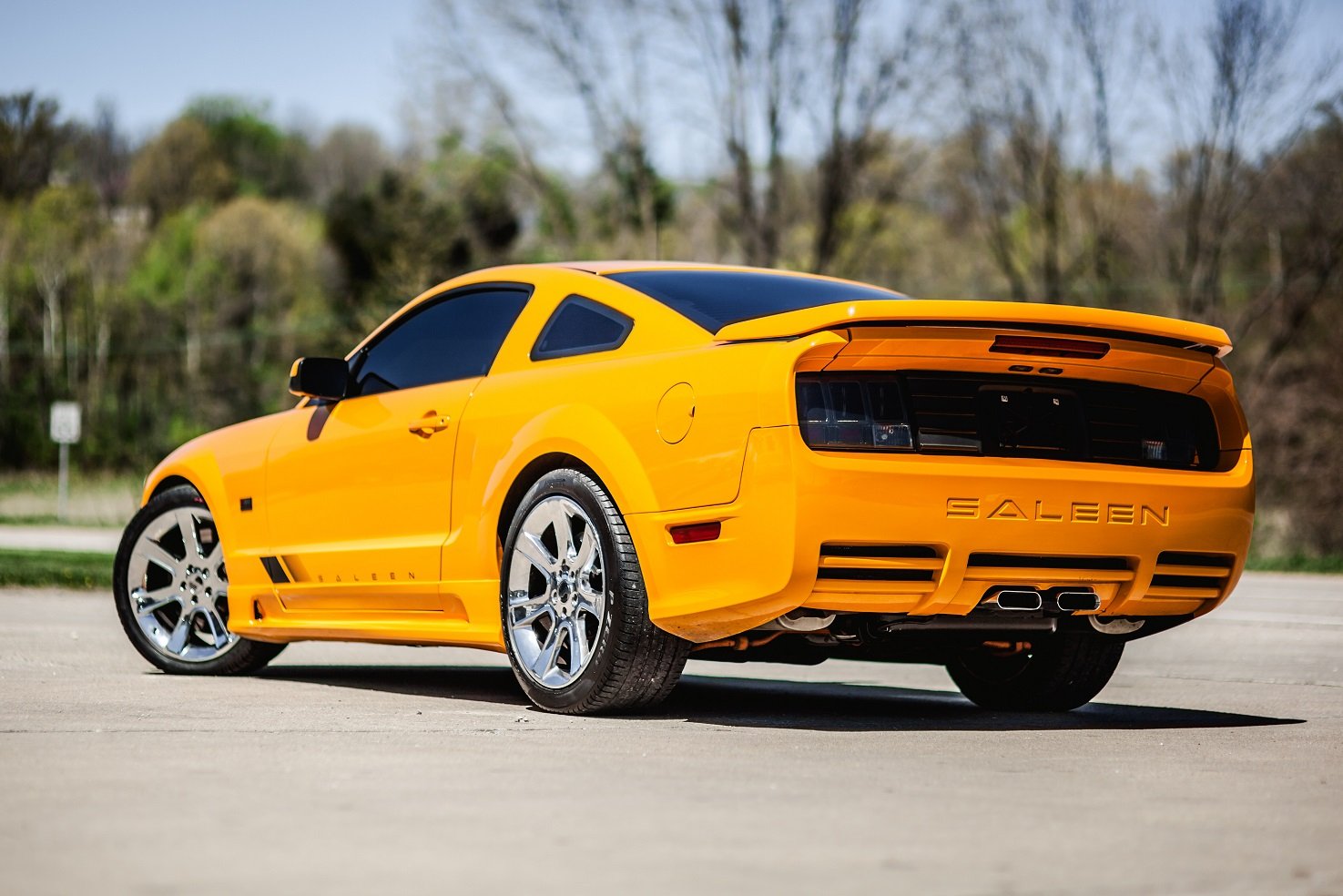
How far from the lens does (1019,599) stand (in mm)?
5648

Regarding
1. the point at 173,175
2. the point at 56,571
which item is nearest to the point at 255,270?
the point at 173,175

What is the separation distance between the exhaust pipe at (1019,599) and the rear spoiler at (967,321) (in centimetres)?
84

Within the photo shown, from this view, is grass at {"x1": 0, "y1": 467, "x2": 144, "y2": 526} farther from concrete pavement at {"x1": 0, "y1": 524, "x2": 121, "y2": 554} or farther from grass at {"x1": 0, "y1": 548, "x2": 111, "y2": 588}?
grass at {"x1": 0, "y1": 548, "x2": 111, "y2": 588}

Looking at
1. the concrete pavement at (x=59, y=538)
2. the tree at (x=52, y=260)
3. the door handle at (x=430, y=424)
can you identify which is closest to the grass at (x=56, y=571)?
the concrete pavement at (x=59, y=538)

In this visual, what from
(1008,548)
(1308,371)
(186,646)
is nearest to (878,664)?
(186,646)

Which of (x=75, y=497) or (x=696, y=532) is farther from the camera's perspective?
(x=75, y=497)

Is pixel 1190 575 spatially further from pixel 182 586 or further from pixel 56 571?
pixel 56 571

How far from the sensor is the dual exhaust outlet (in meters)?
5.62

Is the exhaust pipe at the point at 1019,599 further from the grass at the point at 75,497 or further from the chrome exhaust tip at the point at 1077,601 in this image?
the grass at the point at 75,497

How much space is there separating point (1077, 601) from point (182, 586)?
408 centimetres

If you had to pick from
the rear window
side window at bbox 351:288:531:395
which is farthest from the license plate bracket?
side window at bbox 351:288:531:395

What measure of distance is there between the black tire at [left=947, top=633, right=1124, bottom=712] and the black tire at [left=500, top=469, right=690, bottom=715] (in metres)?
1.48

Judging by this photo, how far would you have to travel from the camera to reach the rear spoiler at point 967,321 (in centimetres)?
534

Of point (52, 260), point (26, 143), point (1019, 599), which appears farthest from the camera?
point (26, 143)
